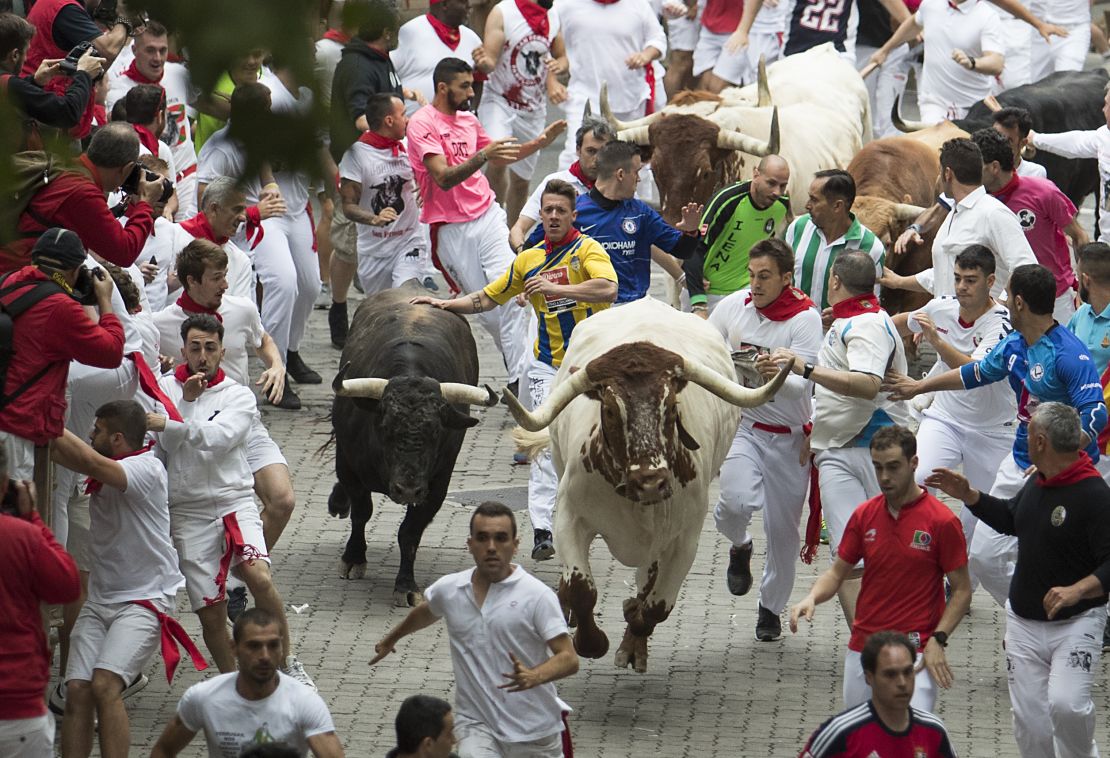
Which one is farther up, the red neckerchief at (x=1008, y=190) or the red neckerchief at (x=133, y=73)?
the red neckerchief at (x=133, y=73)

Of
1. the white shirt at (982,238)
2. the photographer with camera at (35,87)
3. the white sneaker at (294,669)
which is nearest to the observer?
the photographer with camera at (35,87)

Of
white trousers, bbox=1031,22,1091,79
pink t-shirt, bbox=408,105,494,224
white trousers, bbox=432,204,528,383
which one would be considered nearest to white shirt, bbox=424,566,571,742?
white trousers, bbox=432,204,528,383

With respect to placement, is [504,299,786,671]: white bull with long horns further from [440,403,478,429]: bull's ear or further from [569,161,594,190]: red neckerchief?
[569,161,594,190]: red neckerchief

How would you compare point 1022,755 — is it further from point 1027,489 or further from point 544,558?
point 544,558

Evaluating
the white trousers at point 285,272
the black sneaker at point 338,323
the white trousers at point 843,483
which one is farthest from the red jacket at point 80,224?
the black sneaker at point 338,323

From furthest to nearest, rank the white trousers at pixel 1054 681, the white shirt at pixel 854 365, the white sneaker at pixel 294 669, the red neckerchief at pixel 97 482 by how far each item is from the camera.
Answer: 1. the white shirt at pixel 854 365
2. the white sneaker at pixel 294 669
3. the red neckerchief at pixel 97 482
4. the white trousers at pixel 1054 681

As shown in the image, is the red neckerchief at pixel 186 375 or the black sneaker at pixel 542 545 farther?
the black sneaker at pixel 542 545

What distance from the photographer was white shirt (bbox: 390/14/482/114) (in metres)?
14.9

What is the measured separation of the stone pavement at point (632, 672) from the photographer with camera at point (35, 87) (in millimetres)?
3254

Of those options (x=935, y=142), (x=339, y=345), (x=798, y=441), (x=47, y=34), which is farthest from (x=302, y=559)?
(x=935, y=142)

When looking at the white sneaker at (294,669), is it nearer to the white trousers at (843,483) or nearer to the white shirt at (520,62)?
the white trousers at (843,483)

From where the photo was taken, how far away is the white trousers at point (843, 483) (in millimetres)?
9367

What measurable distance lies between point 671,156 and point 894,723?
7.49m

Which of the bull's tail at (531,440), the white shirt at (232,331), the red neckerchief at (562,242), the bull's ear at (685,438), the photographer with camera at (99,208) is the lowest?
the bull's tail at (531,440)
